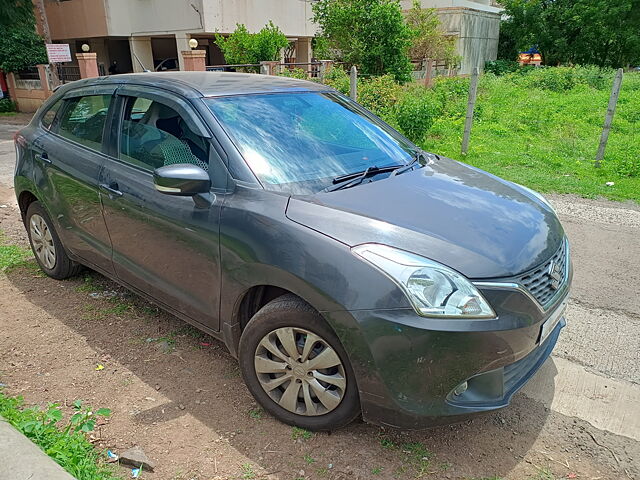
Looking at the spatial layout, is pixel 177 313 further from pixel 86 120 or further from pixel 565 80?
pixel 565 80

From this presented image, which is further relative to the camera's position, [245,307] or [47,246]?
[47,246]

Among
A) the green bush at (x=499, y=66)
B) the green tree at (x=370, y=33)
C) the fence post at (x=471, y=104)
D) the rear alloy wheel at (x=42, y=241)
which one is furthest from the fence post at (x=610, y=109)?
the green bush at (x=499, y=66)

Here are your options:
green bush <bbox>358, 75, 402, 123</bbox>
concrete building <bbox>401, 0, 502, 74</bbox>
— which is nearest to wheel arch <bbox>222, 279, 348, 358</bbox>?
green bush <bbox>358, 75, 402, 123</bbox>

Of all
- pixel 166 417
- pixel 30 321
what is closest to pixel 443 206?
pixel 166 417

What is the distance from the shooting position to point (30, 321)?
384 centimetres

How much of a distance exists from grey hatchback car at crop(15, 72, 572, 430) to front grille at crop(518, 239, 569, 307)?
1 cm

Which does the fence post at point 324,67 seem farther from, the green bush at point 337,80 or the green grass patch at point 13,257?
the green grass patch at point 13,257

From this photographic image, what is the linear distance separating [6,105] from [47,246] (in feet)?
59.7

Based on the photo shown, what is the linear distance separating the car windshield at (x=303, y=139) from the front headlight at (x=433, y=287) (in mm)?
750

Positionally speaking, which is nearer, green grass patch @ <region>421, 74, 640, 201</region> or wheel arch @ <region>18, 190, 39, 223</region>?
wheel arch @ <region>18, 190, 39, 223</region>

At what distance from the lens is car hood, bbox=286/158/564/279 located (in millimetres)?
2352

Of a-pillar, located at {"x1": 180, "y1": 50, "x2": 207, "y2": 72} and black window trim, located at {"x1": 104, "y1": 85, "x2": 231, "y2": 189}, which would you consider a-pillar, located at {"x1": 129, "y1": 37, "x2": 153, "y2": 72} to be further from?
black window trim, located at {"x1": 104, "y1": 85, "x2": 231, "y2": 189}

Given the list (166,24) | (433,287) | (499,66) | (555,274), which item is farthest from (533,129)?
(499,66)

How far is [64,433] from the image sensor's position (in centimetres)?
257
